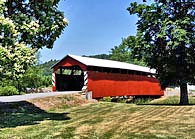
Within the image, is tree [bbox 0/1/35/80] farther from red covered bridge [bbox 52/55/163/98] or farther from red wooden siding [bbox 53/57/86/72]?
red wooden siding [bbox 53/57/86/72]

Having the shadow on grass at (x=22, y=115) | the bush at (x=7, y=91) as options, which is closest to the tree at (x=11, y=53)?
the shadow on grass at (x=22, y=115)

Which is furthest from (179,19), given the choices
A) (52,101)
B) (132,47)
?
(52,101)

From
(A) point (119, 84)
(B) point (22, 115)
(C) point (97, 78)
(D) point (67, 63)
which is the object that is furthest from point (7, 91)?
(B) point (22, 115)

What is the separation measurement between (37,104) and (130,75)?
1962 cm

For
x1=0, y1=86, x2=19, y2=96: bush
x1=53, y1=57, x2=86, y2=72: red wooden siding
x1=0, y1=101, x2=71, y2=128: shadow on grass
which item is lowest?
x1=0, y1=101, x2=71, y2=128: shadow on grass

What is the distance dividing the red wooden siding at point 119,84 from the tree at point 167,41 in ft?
22.6

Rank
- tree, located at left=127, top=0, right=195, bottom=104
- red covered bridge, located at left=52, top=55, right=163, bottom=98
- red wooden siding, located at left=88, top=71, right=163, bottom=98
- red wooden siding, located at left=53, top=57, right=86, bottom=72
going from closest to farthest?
1. tree, located at left=127, top=0, right=195, bottom=104
2. red covered bridge, located at left=52, top=55, right=163, bottom=98
3. red wooden siding, located at left=88, top=71, right=163, bottom=98
4. red wooden siding, located at left=53, top=57, right=86, bottom=72

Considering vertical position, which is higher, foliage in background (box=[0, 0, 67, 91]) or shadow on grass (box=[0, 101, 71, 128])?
foliage in background (box=[0, 0, 67, 91])

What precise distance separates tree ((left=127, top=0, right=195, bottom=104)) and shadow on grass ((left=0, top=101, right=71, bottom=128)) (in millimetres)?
11238

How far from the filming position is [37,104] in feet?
79.3

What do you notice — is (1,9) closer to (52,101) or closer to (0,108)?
(0,108)

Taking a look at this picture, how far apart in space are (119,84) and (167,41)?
40.0ft

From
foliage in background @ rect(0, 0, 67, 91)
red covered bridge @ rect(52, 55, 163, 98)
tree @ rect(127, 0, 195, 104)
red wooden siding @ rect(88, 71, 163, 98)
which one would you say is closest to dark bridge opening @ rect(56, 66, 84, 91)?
red covered bridge @ rect(52, 55, 163, 98)

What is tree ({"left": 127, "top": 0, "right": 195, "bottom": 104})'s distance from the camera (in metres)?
27.2
